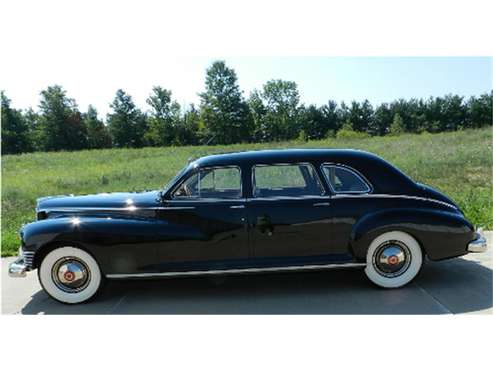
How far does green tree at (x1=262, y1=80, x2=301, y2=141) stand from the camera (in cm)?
5172

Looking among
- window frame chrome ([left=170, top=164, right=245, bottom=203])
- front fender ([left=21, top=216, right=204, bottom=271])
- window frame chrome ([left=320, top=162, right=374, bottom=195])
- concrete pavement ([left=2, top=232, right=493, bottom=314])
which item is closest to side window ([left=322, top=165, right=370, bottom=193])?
window frame chrome ([left=320, top=162, right=374, bottom=195])

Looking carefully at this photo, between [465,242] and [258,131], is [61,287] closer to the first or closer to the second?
[465,242]

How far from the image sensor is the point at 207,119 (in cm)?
4500

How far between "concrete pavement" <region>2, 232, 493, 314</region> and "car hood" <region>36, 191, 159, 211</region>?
3.15 feet

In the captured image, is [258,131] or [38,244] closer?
[38,244]

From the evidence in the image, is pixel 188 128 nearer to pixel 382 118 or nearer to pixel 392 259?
pixel 382 118

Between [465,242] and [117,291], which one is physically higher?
[465,242]

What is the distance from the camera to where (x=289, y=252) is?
14.6ft

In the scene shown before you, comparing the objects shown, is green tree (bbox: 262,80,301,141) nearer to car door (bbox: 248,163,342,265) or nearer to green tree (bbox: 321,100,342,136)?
green tree (bbox: 321,100,342,136)

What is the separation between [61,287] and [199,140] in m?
42.9

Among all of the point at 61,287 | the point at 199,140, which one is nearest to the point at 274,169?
the point at 61,287

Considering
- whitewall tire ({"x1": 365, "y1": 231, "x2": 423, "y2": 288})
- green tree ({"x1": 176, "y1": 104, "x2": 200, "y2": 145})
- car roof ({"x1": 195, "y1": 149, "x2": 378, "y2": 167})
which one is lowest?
whitewall tire ({"x1": 365, "y1": 231, "x2": 423, "y2": 288})

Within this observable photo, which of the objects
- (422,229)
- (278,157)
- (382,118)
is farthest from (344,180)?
(382,118)

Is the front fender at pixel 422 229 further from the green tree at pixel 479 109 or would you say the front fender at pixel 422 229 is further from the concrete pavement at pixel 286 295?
the green tree at pixel 479 109
